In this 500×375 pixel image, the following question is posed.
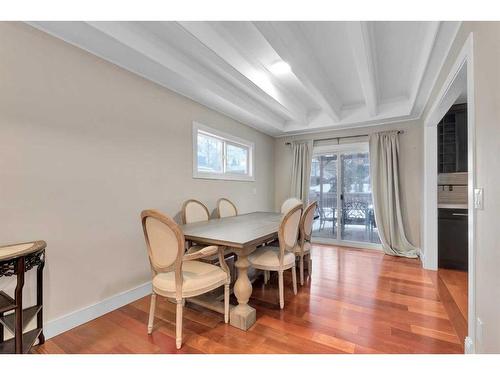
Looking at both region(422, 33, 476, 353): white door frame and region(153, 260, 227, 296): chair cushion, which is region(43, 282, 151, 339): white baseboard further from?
region(422, 33, 476, 353): white door frame

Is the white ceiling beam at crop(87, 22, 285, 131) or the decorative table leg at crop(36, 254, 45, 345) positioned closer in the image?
the decorative table leg at crop(36, 254, 45, 345)

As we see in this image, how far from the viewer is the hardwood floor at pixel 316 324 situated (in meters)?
1.62

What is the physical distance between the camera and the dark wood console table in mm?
1260

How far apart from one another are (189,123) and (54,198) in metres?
1.68

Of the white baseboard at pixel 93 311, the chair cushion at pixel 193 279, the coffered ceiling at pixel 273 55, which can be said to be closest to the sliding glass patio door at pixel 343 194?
the coffered ceiling at pixel 273 55

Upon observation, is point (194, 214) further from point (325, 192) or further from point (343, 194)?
point (343, 194)

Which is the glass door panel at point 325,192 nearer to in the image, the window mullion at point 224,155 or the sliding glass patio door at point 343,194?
the sliding glass patio door at point 343,194

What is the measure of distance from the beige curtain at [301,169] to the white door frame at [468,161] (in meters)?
1.93

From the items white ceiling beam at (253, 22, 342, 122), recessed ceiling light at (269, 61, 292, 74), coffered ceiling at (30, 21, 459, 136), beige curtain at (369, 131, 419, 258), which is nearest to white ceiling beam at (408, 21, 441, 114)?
coffered ceiling at (30, 21, 459, 136)

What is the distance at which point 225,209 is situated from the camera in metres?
3.40

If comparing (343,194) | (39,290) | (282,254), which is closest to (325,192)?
(343,194)

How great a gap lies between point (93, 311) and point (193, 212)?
1.32 m

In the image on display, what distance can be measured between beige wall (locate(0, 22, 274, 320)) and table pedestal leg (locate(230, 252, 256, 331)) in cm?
112
